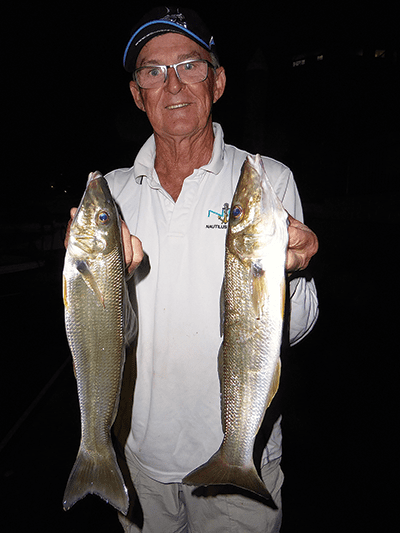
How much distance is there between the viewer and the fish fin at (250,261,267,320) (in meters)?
1.74

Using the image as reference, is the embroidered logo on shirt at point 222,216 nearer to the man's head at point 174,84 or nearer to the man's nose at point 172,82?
the man's head at point 174,84

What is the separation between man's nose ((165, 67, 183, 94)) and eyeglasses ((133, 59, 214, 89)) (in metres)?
0.02

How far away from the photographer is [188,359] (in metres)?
2.26

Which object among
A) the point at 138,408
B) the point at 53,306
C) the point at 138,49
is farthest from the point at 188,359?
the point at 53,306

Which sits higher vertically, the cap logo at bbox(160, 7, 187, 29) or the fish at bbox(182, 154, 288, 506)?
the cap logo at bbox(160, 7, 187, 29)

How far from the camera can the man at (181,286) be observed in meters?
2.25

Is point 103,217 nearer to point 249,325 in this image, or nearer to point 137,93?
point 249,325

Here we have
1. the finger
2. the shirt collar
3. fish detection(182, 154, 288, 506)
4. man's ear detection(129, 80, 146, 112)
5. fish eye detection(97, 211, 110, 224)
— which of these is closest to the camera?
fish detection(182, 154, 288, 506)

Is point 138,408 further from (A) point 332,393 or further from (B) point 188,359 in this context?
(A) point 332,393

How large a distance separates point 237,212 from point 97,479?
1.53 meters

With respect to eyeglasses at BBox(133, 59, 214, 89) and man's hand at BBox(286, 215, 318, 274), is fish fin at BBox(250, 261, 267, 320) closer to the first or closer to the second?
man's hand at BBox(286, 215, 318, 274)

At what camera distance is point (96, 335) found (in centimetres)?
179

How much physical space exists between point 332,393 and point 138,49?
5.42 meters

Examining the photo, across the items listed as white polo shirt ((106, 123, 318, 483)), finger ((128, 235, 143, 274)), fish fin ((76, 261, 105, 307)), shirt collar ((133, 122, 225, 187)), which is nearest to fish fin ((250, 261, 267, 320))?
white polo shirt ((106, 123, 318, 483))
